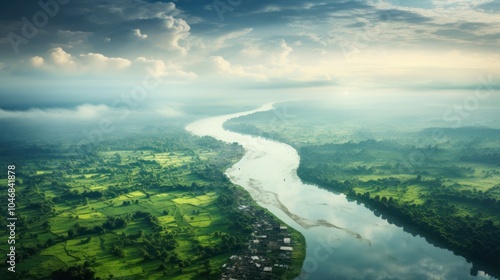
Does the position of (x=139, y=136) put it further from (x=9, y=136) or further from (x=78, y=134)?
(x=9, y=136)

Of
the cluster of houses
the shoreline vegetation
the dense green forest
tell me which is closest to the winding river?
the dense green forest

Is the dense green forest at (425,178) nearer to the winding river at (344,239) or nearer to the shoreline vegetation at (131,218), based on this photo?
the winding river at (344,239)

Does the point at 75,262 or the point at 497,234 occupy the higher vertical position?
the point at 75,262

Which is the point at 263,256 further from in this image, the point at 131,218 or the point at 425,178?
the point at 425,178

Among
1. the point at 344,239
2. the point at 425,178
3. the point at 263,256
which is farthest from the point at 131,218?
the point at 425,178

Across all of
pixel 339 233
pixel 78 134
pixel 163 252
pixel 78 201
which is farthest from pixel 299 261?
pixel 78 134
